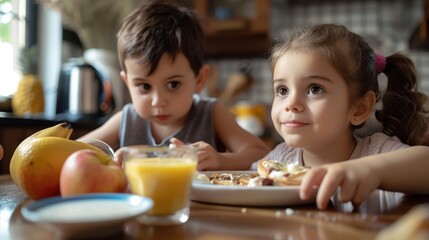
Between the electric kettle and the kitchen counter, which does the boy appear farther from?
the electric kettle

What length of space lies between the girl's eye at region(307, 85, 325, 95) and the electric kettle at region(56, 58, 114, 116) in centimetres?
144

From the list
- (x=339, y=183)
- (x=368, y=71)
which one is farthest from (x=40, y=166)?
(x=368, y=71)

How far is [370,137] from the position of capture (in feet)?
3.55

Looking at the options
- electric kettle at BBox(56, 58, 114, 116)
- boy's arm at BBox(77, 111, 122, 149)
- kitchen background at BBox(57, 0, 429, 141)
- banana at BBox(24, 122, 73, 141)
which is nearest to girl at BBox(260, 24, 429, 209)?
banana at BBox(24, 122, 73, 141)

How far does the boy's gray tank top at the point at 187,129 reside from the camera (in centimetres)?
147

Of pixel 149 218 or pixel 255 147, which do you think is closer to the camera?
pixel 149 218

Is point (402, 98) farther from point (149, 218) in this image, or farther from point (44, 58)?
point (44, 58)

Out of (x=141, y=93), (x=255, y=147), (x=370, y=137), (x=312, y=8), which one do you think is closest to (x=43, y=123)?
(x=141, y=93)

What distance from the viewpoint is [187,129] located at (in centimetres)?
148

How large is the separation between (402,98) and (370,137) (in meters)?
0.13

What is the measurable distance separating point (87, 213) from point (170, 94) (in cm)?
81

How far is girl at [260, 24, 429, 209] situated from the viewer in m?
0.96

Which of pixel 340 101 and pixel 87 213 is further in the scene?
pixel 340 101

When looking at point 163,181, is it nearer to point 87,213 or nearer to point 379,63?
point 87,213
